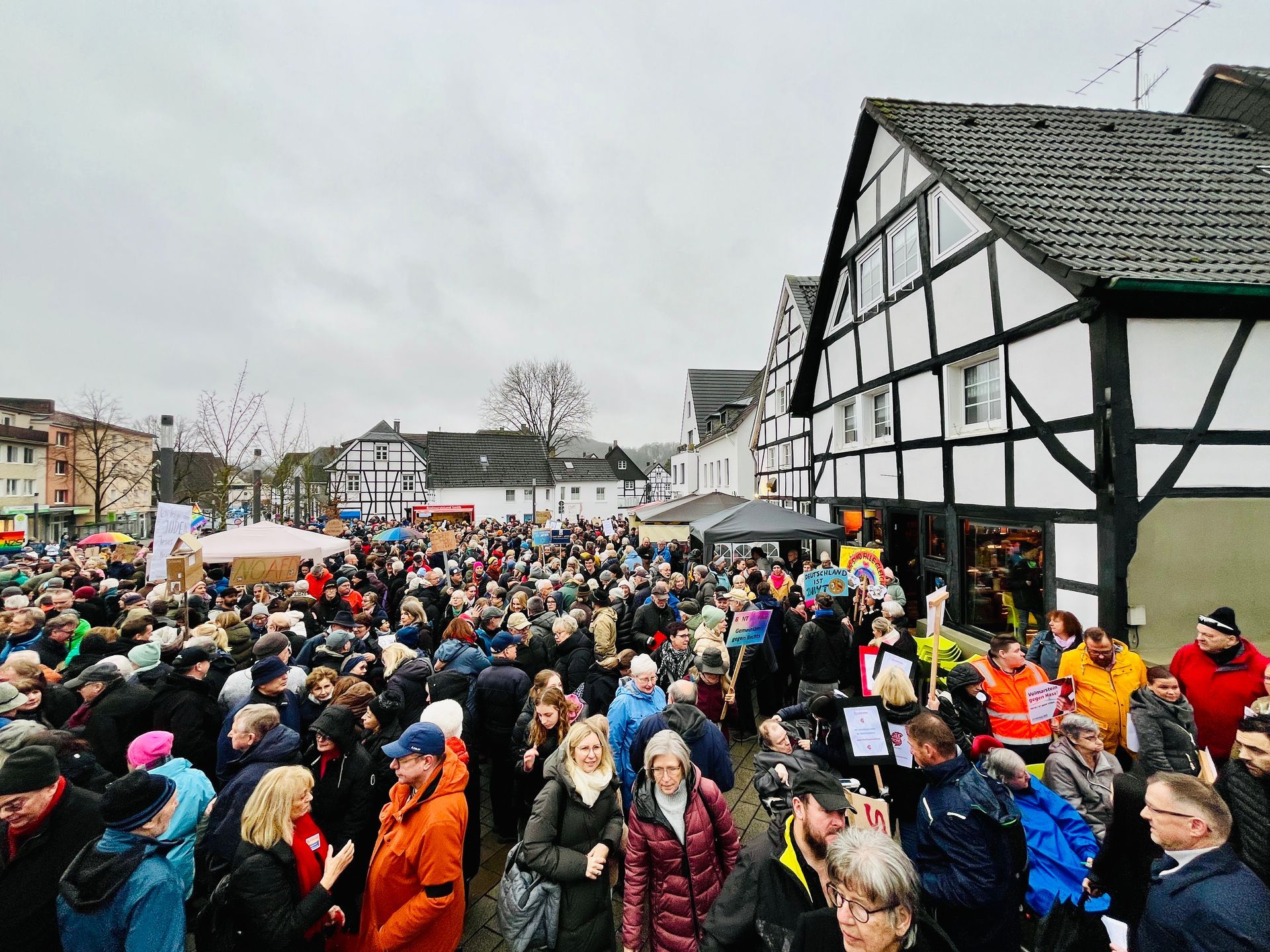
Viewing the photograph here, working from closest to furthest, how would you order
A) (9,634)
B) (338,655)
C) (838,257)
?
1. (338,655)
2. (9,634)
3. (838,257)

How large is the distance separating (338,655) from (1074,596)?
795cm

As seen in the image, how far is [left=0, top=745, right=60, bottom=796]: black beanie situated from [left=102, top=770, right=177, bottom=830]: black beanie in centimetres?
55

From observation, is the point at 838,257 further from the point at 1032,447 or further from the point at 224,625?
the point at 224,625

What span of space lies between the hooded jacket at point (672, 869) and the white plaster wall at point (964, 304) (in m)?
7.30

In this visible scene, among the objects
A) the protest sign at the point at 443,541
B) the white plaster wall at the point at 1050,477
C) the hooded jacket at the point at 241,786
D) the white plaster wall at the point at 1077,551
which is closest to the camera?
the hooded jacket at the point at 241,786

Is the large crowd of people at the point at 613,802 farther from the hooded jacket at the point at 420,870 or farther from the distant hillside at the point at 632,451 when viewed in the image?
the distant hillside at the point at 632,451

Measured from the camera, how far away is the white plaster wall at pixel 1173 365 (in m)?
5.53

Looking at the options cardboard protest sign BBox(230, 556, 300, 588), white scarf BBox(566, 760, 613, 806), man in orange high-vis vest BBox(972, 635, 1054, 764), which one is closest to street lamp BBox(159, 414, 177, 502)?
cardboard protest sign BBox(230, 556, 300, 588)

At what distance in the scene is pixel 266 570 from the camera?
1038cm

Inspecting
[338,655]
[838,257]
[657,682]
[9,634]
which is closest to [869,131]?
[838,257]

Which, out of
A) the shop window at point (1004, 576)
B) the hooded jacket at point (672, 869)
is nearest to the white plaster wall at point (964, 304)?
the shop window at point (1004, 576)

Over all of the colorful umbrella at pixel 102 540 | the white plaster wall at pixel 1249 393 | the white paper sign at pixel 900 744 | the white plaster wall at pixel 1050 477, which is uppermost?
the white plaster wall at pixel 1249 393

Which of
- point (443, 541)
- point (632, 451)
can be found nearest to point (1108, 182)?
point (443, 541)

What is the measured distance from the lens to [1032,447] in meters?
6.55
